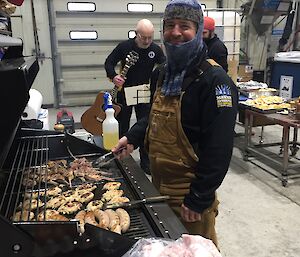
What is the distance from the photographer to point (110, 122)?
227 centimetres

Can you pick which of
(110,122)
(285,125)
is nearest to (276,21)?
(285,125)

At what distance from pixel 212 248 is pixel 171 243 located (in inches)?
4.6

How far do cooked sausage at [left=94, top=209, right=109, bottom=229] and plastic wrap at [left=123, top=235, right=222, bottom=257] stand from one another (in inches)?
11.0

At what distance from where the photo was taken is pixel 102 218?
130 cm

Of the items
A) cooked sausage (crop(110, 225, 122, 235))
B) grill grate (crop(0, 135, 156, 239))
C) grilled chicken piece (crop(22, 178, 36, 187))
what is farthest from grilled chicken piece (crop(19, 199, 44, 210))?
cooked sausage (crop(110, 225, 122, 235))

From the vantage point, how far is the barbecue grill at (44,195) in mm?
942

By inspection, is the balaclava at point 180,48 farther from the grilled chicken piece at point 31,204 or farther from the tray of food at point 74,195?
the grilled chicken piece at point 31,204

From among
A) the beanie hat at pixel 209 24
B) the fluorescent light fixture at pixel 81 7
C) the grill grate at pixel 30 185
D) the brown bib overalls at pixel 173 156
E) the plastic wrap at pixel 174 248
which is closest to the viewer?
the plastic wrap at pixel 174 248

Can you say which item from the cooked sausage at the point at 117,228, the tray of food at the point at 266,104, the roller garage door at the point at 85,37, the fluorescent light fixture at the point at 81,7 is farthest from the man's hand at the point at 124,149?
the fluorescent light fixture at the point at 81,7

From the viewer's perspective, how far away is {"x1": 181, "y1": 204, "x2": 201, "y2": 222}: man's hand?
1585 millimetres

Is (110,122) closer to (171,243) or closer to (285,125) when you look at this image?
(171,243)

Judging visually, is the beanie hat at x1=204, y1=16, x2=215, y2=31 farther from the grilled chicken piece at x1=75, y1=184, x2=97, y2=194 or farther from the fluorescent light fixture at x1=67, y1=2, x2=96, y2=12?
the fluorescent light fixture at x1=67, y1=2, x2=96, y2=12

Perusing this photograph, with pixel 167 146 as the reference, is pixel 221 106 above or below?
above

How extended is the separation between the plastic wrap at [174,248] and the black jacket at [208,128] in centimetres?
58
